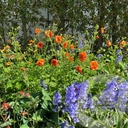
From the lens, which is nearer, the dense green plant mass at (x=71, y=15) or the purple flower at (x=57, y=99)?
the purple flower at (x=57, y=99)

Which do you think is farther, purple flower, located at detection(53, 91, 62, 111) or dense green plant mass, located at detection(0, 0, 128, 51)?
dense green plant mass, located at detection(0, 0, 128, 51)

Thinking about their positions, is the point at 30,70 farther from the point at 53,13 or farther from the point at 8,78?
the point at 53,13

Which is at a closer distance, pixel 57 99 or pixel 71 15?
pixel 57 99

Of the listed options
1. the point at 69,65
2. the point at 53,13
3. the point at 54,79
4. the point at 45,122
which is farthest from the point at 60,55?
the point at 53,13

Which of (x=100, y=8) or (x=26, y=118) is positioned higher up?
(x=100, y=8)

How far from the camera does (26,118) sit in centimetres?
244

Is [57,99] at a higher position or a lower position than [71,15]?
lower

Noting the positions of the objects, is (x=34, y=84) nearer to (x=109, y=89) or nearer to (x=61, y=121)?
(x=61, y=121)

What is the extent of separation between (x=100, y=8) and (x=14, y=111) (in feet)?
14.5

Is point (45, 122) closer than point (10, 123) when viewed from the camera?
No

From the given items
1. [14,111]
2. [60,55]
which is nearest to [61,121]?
[14,111]

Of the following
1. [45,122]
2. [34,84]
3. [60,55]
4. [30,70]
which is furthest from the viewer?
[60,55]

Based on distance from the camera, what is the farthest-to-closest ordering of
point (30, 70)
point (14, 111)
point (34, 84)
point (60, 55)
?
point (60, 55)
point (30, 70)
point (34, 84)
point (14, 111)

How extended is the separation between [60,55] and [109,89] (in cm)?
122
